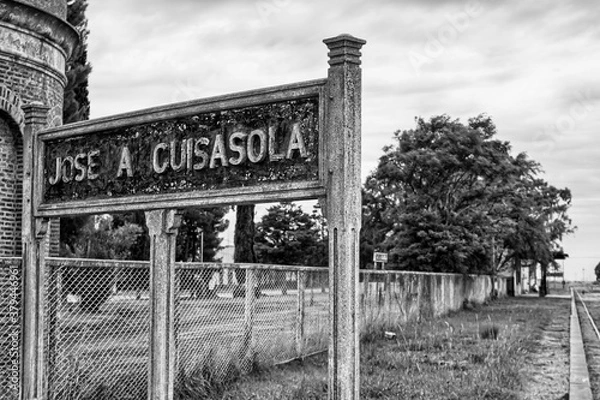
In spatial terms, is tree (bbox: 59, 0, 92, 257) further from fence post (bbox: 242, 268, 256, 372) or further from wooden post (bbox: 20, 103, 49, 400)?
wooden post (bbox: 20, 103, 49, 400)

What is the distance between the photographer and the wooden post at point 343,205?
5465mm

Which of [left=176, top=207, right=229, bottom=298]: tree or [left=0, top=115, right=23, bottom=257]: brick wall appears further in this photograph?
[left=176, top=207, right=229, bottom=298]: tree

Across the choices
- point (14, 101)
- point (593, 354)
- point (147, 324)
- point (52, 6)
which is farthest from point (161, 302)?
point (593, 354)

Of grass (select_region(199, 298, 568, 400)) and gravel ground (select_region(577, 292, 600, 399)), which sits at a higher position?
grass (select_region(199, 298, 568, 400))

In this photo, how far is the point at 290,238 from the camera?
6131 centimetres

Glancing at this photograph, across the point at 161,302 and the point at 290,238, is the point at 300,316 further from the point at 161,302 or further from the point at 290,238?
the point at 290,238

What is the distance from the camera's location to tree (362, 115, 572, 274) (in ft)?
109

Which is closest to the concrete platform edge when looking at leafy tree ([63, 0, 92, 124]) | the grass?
the grass

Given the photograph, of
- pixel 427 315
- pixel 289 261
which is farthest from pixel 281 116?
pixel 289 261

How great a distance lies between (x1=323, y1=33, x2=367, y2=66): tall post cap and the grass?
16.1 ft

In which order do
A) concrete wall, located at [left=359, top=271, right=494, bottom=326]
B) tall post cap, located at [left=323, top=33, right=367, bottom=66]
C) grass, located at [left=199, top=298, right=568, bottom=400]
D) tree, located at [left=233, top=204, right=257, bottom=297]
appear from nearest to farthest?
tall post cap, located at [left=323, top=33, right=367, bottom=66] → grass, located at [left=199, top=298, right=568, bottom=400] → concrete wall, located at [left=359, top=271, right=494, bottom=326] → tree, located at [left=233, top=204, right=257, bottom=297]

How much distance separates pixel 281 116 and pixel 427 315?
64.6 feet

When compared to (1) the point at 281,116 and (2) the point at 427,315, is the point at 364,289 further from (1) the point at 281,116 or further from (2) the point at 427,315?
(1) the point at 281,116

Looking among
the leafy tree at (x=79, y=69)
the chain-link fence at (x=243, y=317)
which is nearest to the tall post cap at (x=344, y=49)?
the chain-link fence at (x=243, y=317)
